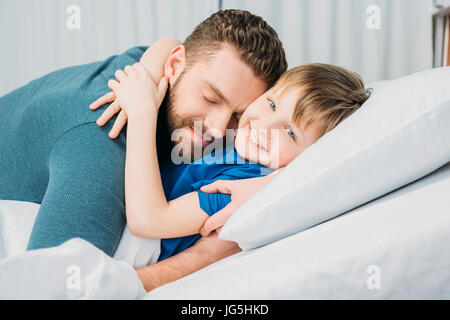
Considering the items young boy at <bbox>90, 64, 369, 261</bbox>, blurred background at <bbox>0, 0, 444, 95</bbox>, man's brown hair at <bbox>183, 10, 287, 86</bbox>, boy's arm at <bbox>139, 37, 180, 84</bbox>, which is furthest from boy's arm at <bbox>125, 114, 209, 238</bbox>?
blurred background at <bbox>0, 0, 444, 95</bbox>

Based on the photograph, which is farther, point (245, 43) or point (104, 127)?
point (245, 43)

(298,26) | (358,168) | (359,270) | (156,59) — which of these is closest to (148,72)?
(156,59)

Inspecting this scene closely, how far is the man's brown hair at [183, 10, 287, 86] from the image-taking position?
106 cm

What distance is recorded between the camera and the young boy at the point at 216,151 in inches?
31.7

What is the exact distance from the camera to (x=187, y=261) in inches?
31.7

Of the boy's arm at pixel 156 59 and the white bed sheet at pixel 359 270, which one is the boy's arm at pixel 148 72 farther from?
the white bed sheet at pixel 359 270

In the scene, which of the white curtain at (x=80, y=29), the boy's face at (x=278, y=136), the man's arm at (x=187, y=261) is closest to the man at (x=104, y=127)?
the man's arm at (x=187, y=261)

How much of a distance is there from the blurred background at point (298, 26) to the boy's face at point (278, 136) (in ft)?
3.14

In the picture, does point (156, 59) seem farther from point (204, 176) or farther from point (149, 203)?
point (149, 203)

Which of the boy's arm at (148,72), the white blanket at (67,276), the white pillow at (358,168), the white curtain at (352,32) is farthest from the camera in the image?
the white curtain at (352,32)

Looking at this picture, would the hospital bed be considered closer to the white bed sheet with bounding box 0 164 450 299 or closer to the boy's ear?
the white bed sheet with bounding box 0 164 450 299

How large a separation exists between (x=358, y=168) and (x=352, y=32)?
135cm
